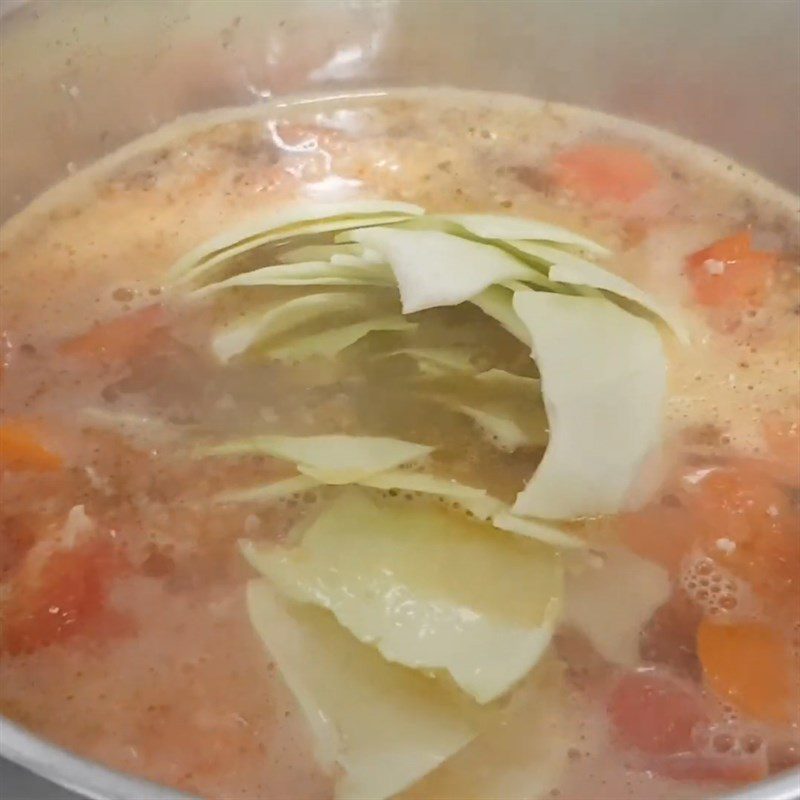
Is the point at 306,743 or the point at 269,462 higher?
the point at 269,462

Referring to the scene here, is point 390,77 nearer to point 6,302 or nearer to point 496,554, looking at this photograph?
point 6,302

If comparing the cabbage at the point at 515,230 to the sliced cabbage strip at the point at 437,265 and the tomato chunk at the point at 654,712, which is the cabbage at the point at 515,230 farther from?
the tomato chunk at the point at 654,712

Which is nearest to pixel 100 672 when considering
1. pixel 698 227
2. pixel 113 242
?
pixel 113 242

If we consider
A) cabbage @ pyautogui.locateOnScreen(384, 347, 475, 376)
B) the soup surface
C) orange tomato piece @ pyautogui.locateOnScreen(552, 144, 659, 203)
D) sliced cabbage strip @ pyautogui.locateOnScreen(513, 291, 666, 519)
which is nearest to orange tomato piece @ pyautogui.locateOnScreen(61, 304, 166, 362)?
the soup surface

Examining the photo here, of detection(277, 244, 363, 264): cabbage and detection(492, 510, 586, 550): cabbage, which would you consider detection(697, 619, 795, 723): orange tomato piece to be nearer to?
detection(492, 510, 586, 550): cabbage

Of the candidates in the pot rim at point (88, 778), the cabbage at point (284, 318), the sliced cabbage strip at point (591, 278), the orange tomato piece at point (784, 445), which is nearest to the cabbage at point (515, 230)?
the sliced cabbage strip at point (591, 278)
